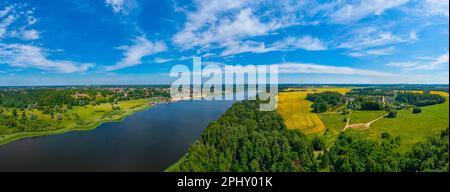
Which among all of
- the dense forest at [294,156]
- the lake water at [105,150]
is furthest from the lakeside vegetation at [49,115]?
the dense forest at [294,156]

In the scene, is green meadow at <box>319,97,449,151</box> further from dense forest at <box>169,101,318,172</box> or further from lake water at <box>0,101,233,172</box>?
lake water at <box>0,101,233,172</box>

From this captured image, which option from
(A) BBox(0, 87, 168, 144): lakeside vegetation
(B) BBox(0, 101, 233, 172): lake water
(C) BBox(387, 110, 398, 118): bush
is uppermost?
(C) BBox(387, 110, 398, 118): bush

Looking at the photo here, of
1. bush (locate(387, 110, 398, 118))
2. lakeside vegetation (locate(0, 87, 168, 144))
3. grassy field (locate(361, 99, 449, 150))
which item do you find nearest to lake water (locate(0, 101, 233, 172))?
lakeside vegetation (locate(0, 87, 168, 144))

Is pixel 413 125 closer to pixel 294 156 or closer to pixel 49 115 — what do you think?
pixel 294 156

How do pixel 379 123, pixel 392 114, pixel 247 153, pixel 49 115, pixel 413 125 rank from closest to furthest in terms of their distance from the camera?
pixel 247 153 → pixel 413 125 → pixel 379 123 → pixel 392 114 → pixel 49 115

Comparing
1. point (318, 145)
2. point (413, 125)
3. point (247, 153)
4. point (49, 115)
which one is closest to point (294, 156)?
point (247, 153)

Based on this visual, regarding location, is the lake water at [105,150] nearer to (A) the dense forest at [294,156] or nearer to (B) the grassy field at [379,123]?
(A) the dense forest at [294,156]

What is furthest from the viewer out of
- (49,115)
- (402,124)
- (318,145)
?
(49,115)
